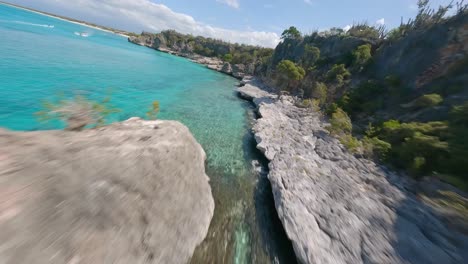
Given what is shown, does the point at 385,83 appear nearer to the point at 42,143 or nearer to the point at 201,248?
the point at 201,248

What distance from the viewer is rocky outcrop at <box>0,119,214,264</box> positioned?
12.5 feet

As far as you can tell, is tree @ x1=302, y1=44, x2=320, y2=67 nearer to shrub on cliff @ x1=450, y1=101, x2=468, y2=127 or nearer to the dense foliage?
the dense foliage

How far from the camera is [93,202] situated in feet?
15.5

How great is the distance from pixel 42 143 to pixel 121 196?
2550 mm

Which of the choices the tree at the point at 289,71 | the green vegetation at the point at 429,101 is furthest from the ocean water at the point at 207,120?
the green vegetation at the point at 429,101

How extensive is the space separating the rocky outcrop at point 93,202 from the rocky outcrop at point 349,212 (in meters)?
4.04

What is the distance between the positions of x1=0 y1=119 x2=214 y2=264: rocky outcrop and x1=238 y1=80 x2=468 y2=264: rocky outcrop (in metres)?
4.04

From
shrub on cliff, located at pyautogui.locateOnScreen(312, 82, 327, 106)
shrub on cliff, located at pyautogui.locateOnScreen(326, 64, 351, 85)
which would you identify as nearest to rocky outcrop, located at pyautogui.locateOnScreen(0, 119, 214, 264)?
shrub on cliff, located at pyautogui.locateOnScreen(312, 82, 327, 106)

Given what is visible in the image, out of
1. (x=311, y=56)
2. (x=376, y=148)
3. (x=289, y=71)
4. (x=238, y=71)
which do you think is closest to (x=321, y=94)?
(x=289, y=71)

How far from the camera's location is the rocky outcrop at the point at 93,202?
12.5 ft

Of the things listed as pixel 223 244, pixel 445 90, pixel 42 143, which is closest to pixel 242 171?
pixel 223 244

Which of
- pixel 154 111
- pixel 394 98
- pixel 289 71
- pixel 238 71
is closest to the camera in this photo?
pixel 154 111

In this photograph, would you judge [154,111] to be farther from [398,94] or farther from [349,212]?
[398,94]

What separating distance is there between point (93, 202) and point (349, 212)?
991 centimetres
